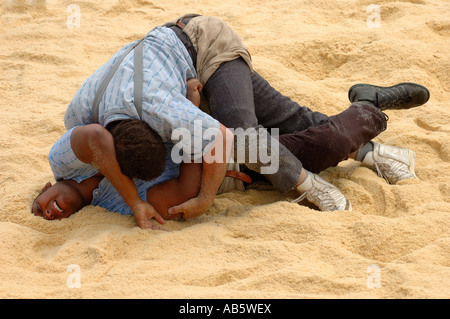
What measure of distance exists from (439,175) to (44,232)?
183cm

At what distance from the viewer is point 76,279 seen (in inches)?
77.0

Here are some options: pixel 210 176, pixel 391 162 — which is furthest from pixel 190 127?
pixel 391 162

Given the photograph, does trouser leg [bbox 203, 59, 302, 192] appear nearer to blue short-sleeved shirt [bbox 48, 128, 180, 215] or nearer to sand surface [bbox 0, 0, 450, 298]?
sand surface [bbox 0, 0, 450, 298]

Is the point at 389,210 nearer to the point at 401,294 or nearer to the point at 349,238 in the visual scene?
the point at 349,238

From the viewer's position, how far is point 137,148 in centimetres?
219

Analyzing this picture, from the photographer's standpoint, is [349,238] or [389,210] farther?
[389,210]

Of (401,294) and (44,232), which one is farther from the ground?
(401,294)

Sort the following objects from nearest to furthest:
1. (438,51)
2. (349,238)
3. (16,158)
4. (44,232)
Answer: (349,238), (44,232), (16,158), (438,51)

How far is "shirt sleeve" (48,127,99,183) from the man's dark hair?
0.22 metres

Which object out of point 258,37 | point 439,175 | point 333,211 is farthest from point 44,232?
point 258,37

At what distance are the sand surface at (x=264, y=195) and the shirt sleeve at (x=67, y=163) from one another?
0.56 ft

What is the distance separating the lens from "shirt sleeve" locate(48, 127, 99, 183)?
2340 millimetres

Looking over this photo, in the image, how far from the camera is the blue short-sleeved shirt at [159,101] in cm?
221

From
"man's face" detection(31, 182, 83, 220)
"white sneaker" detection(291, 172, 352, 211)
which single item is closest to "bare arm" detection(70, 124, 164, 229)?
"man's face" detection(31, 182, 83, 220)
